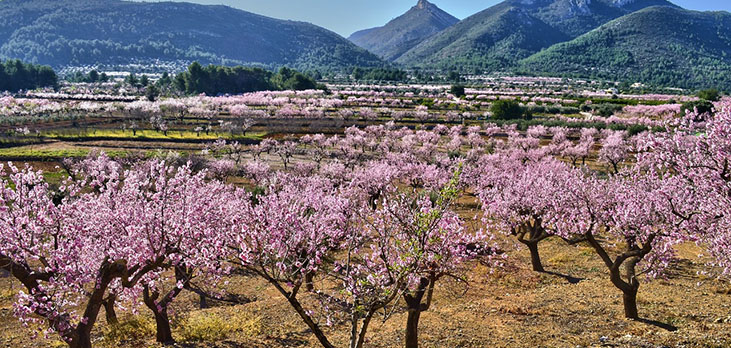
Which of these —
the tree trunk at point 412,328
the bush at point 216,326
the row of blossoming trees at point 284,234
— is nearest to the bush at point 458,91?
the row of blossoming trees at point 284,234

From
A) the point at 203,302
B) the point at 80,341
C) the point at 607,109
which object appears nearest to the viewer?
the point at 80,341

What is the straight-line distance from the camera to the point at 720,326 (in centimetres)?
1619

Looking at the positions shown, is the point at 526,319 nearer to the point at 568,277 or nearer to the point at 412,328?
the point at 412,328

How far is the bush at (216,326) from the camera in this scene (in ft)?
58.5

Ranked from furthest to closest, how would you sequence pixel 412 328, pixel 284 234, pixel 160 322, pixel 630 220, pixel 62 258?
1. pixel 160 322
2. pixel 630 220
3. pixel 284 234
4. pixel 412 328
5. pixel 62 258

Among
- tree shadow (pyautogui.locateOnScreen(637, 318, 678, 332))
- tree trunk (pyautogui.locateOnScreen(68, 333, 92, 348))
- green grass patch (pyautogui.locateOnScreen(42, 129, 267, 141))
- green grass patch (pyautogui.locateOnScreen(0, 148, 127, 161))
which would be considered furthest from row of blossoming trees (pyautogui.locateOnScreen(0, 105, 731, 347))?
green grass patch (pyautogui.locateOnScreen(42, 129, 267, 141))

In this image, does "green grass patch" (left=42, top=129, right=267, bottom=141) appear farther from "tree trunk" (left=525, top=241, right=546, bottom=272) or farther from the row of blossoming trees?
the row of blossoming trees

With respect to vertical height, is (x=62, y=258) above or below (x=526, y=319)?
above

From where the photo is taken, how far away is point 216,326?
18578 mm

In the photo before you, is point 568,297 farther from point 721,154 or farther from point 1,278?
point 1,278

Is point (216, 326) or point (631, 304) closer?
point (631, 304)


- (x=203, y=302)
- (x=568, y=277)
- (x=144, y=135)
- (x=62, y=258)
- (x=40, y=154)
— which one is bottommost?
(x=203, y=302)

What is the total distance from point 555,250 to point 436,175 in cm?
2153

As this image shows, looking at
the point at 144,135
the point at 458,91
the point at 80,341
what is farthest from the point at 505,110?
the point at 80,341
